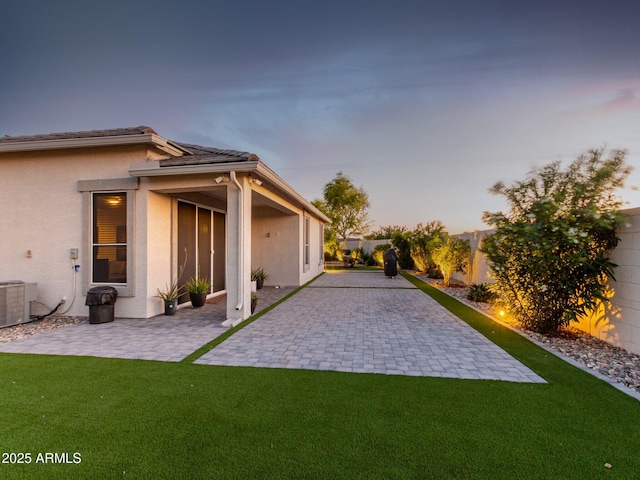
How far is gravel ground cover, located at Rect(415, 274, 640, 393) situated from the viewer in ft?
11.5

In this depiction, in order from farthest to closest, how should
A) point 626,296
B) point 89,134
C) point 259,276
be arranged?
point 259,276
point 89,134
point 626,296

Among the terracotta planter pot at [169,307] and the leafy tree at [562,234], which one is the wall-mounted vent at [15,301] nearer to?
the terracotta planter pot at [169,307]

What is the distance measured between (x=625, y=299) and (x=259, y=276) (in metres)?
9.42

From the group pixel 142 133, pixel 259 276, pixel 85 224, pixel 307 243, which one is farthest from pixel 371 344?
pixel 307 243

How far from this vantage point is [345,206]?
31.1 meters

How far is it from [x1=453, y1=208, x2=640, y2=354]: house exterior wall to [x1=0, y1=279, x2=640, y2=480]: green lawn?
4.69 feet

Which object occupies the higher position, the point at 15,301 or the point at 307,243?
the point at 307,243

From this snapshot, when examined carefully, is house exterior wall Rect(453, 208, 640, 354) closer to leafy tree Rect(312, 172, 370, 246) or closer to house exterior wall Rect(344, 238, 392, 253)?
house exterior wall Rect(344, 238, 392, 253)

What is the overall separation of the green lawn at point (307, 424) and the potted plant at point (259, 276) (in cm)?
719

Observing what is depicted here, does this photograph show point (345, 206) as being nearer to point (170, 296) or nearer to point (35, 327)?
point (170, 296)

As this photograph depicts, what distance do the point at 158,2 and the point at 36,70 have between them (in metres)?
4.75

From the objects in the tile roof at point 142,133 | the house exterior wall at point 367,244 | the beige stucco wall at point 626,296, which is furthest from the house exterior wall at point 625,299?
the house exterior wall at point 367,244

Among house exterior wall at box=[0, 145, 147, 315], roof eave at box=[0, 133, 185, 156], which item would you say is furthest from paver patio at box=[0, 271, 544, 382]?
roof eave at box=[0, 133, 185, 156]

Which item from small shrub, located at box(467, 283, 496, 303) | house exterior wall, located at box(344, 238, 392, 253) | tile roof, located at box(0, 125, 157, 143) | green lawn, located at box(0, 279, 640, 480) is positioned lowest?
green lawn, located at box(0, 279, 640, 480)
